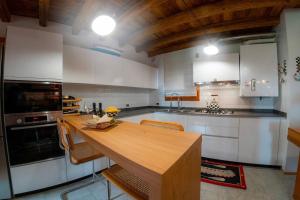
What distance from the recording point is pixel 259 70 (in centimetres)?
246

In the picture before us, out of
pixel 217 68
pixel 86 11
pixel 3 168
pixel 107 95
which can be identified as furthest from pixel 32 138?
pixel 217 68

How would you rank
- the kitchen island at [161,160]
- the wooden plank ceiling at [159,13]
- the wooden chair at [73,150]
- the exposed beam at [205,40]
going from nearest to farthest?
1. the kitchen island at [161,160]
2. the wooden chair at [73,150]
3. the wooden plank ceiling at [159,13]
4. the exposed beam at [205,40]

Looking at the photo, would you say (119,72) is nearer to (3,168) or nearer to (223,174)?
(3,168)

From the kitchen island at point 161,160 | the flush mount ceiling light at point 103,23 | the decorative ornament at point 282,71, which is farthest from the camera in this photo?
the decorative ornament at point 282,71

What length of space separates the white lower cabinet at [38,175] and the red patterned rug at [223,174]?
1.98 metres

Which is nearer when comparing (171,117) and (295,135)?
(295,135)

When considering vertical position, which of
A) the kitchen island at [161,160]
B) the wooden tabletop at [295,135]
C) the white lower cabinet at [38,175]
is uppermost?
the kitchen island at [161,160]

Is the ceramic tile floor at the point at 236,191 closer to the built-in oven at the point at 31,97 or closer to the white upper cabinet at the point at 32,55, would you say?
the built-in oven at the point at 31,97

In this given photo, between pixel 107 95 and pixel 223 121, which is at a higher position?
pixel 107 95

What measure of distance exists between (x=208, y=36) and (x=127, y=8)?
67.7 inches

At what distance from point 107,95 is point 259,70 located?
9.60ft

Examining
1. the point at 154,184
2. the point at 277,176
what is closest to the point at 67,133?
the point at 154,184

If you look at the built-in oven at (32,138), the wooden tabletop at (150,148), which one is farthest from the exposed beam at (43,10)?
the wooden tabletop at (150,148)

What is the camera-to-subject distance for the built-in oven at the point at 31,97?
157cm
